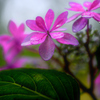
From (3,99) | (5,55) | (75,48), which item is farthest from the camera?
(5,55)

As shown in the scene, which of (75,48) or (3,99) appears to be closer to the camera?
(3,99)

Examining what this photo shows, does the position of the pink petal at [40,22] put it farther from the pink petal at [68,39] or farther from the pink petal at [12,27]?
the pink petal at [12,27]

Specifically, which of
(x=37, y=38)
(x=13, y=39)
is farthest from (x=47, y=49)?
(x=13, y=39)

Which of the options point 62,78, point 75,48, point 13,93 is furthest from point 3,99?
point 75,48

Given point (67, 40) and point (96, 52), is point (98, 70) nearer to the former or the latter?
point (96, 52)

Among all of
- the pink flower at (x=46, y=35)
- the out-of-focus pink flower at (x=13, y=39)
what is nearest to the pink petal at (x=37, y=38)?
the pink flower at (x=46, y=35)

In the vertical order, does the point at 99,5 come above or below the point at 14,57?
above
